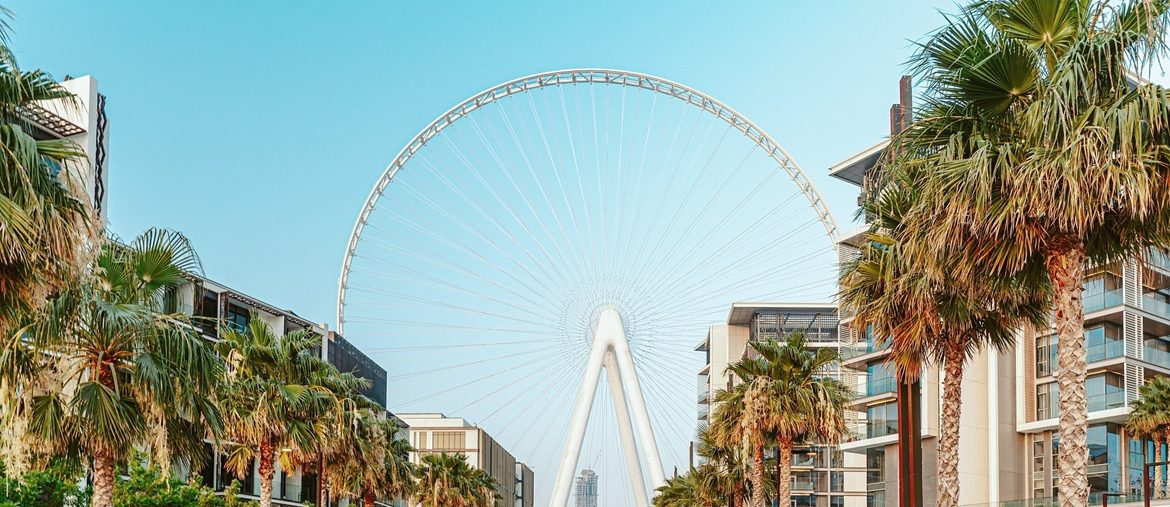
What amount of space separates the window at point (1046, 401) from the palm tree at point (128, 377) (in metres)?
61.0

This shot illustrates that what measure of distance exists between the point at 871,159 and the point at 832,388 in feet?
164

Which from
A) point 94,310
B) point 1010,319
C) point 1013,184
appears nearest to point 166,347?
point 94,310

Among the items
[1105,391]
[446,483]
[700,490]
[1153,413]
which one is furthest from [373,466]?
[1105,391]

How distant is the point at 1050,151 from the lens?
21.0m

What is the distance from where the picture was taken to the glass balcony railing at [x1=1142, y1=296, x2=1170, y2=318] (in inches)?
2906

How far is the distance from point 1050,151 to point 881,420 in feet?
236

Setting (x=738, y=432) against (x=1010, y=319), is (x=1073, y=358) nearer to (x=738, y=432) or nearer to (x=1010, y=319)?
(x=1010, y=319)

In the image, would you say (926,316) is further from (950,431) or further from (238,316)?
(238,316)

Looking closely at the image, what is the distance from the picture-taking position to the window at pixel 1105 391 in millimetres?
73000

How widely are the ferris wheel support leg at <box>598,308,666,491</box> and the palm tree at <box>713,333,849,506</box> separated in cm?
3209

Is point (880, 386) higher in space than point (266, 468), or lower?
higher

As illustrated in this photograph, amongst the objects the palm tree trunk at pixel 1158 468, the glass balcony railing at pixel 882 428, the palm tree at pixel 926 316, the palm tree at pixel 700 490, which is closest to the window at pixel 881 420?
the glass balcony railing at pixel 882 428

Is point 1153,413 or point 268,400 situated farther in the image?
point 1153,413

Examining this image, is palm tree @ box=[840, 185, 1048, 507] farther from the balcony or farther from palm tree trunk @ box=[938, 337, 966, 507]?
the balcony
